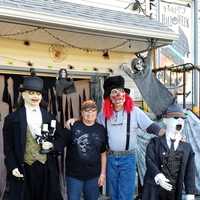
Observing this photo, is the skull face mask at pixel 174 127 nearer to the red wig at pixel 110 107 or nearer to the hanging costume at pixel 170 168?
the hanging costume at pixel 170 168

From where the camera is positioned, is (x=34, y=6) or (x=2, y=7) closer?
(x=2, y=7)

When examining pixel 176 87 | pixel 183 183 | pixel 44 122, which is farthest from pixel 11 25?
pixel 176 87

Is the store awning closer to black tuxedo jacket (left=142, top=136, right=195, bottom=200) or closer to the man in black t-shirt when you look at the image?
the man in black t-shirt

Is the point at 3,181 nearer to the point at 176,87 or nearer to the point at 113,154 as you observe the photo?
the point at 113,154

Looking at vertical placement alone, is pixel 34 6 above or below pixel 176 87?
above

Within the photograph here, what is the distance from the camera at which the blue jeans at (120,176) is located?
15.7 ft

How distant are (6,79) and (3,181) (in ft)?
4.99

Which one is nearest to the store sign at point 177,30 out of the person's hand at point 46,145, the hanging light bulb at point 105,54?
the hanging light bulb at point 105,54

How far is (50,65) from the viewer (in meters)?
6.66

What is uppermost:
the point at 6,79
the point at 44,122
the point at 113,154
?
the point at 6,79

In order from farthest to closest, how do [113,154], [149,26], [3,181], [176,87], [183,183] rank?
1. [176,87]
2. [149,26]
3. [3,181]
4. [113,154]
5. [183,183]

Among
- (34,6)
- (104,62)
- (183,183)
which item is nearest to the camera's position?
(183,183)

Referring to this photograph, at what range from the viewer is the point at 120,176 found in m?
4.80

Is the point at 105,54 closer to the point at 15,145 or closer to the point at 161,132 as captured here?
the point at 161,132
